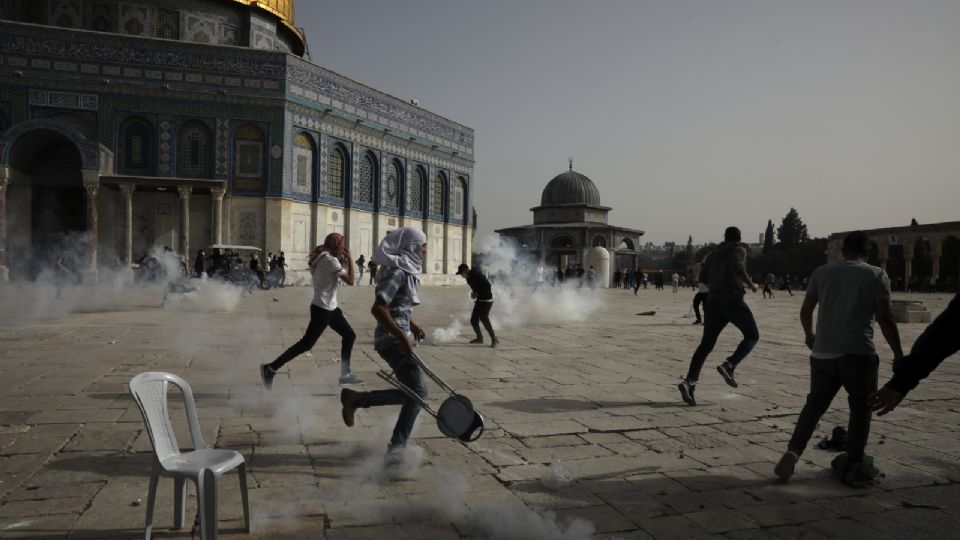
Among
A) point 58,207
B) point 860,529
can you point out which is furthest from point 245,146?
point 860,529

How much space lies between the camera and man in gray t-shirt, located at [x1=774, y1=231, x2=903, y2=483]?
13.1 feet

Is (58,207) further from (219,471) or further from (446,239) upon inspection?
(219,471)

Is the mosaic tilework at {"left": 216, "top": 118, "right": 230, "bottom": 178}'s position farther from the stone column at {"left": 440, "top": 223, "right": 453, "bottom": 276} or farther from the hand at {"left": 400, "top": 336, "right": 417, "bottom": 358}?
the hand at {"left": 400, "top": 336, "right": 417, "bottom": 358}

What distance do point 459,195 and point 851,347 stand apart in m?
41.1

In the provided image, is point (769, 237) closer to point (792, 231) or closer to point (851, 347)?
point (792, 231)

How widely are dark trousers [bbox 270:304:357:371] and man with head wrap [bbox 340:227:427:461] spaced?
2.40 m

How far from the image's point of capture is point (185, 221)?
92.8ft

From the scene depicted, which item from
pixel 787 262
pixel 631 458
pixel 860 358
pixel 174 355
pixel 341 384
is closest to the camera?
pixel 860 358

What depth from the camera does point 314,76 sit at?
32.5m

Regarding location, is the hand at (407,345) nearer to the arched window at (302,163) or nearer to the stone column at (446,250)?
the arched window at (302,163)

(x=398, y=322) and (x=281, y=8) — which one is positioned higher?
(x=281, y=8)

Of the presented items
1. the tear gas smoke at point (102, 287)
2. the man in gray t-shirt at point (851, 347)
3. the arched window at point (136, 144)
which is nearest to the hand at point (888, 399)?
the man in gray t-shirt at point (851, 347)

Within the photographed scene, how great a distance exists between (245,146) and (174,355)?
78.3ft

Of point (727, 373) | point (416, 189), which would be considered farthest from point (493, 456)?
point (416, 189)
